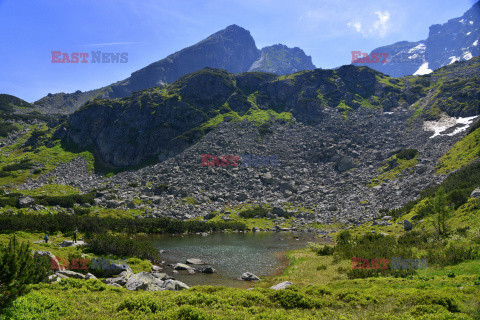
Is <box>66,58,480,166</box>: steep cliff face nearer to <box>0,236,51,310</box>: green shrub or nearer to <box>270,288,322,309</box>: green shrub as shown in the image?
<box>270,288,322,309</box>: green shrub

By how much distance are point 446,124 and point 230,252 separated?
113 metres

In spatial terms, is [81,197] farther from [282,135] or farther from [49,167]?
[282,135]

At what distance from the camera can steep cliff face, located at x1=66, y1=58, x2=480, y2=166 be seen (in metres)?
131

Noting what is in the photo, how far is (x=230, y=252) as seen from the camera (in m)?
43.9

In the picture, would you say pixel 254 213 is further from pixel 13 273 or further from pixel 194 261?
pixel 13 273

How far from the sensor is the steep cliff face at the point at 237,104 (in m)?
131

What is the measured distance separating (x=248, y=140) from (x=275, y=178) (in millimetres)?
31229

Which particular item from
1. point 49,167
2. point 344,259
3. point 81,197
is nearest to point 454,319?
point 344,259

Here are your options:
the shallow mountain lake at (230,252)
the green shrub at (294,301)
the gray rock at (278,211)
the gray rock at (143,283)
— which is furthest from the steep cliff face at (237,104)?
the green shrub at (294,301)

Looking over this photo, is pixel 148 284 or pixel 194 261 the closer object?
pixel 148 284

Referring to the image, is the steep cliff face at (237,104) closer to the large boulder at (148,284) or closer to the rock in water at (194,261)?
the rock in water at (194,261)

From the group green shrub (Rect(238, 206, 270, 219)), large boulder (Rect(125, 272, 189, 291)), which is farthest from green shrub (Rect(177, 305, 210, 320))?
green shrub (Rect(238, 206, 270, 219))

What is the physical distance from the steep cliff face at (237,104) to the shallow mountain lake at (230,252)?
75.5 meters

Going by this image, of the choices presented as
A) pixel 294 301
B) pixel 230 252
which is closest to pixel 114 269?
pixel 230 252
